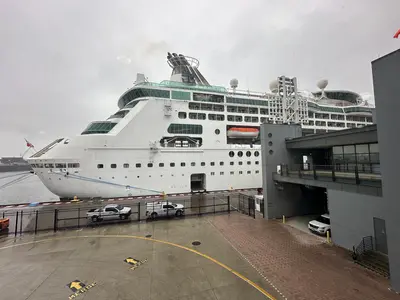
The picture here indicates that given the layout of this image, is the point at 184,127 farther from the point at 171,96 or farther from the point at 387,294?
the point at 387,294

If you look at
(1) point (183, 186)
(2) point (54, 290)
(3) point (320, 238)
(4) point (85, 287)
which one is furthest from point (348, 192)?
(1) point (183, 186)

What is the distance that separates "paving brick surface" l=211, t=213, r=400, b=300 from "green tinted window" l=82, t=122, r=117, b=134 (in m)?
19.0

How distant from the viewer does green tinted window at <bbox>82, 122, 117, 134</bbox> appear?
23578 millimetres

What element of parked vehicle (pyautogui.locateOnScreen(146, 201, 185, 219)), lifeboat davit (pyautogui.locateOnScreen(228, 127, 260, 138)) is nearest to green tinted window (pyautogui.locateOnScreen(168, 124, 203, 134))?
lifeboat davit (pyautogui.locateOnScreen(228, 127, 260, 138))

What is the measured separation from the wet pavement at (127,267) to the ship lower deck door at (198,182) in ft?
49.3

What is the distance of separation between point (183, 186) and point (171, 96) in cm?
1299

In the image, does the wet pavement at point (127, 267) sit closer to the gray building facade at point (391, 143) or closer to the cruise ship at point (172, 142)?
the gray building facade at point (391, 143)

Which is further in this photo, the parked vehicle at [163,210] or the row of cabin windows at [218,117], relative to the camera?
the row of cabin windows at [218,117]

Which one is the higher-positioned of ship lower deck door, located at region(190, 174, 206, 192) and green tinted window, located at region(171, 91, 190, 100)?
green tinted window, located at region(171, 91, 190, 100)

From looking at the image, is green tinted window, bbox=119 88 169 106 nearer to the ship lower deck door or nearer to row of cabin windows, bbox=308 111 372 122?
the ship lower deck door

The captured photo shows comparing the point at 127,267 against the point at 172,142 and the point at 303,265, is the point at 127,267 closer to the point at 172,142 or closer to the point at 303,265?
the point at 303,265

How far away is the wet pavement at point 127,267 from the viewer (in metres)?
6.61

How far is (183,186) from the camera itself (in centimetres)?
2595

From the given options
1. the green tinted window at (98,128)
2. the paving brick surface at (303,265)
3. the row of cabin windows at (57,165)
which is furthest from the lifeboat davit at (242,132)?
the row of cabin windows at (57,165)
